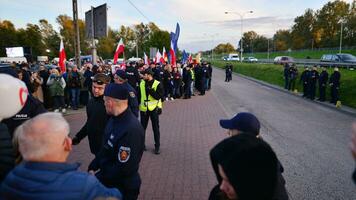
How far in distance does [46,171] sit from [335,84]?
16.3 m

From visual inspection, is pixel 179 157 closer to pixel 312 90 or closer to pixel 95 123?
pixel 95 123

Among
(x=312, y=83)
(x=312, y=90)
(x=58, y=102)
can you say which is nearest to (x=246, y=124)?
(x=58, y=102)

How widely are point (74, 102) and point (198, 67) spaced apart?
31.2 ft

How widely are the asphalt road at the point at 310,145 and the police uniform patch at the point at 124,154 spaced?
3.42 metres

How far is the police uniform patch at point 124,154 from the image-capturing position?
3.25 metres

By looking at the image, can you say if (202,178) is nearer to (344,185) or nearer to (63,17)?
(344,185)

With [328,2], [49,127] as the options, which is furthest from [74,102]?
[328,2]

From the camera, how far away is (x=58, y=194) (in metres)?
1.90

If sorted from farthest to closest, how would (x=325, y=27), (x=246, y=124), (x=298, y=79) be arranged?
(x=325, y=27)
(x=298, y=79)
(x=246, y=124)

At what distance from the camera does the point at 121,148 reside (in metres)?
3.27

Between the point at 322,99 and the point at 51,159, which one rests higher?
the point at 51,159

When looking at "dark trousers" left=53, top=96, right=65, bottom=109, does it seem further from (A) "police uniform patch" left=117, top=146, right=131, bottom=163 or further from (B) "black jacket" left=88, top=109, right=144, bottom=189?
(A) "police uniform patch" left=117, top=146, right=131, bottom=163

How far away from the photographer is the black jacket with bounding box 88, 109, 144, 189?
3275 millimetres

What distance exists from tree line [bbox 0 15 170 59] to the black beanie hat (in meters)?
55.5
